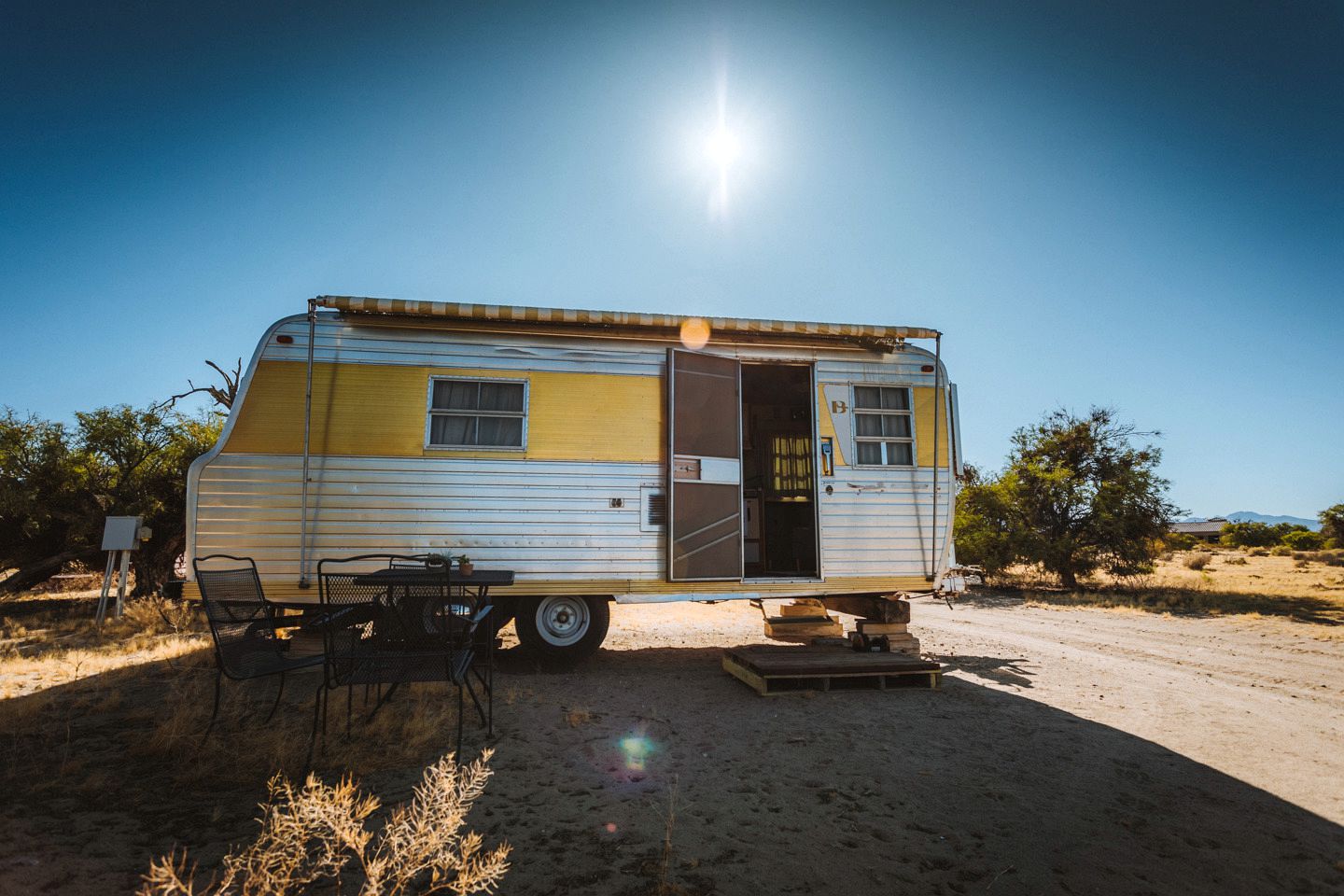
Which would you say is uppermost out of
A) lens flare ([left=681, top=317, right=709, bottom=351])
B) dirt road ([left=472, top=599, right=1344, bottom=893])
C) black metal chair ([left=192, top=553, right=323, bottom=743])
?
lens flare ([left=681, top=317, right=709, bottom=351])

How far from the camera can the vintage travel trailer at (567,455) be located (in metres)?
6.00

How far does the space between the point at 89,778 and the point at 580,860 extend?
2.72 meters

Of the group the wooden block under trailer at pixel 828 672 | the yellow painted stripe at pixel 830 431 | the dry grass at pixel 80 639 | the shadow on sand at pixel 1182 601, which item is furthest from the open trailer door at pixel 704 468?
the shadow on sand at pixel 1182 601

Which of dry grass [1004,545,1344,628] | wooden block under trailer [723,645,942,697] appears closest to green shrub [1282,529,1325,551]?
dry grass [1004,545,1344,628]

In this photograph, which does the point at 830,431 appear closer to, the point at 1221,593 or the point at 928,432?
the point at 928,432

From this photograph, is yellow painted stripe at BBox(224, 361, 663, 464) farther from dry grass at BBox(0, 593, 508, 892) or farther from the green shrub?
the green shrub

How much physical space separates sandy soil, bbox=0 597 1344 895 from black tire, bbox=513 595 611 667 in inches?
11.4

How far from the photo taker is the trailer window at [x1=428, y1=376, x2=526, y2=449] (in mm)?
6328

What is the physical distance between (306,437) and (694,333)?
4010mm

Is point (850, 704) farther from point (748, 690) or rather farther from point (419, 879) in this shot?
point (419, 879)

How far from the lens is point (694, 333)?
22.4 feet

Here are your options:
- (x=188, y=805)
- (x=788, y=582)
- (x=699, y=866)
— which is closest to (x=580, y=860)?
(x=699, y=866)

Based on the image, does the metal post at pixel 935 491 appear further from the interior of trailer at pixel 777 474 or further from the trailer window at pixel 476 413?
the trailer window at pixel 476 413

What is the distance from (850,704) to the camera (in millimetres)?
5320
